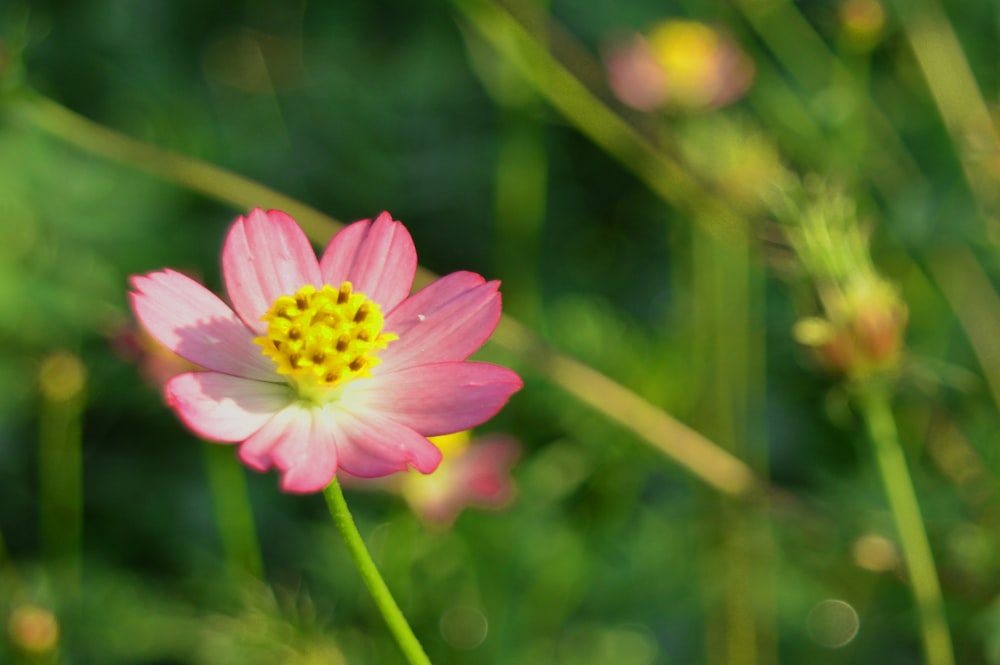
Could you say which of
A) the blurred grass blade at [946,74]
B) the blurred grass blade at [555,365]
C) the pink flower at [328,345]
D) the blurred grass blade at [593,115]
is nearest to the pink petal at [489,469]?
the blurred grass blade at [555,365]

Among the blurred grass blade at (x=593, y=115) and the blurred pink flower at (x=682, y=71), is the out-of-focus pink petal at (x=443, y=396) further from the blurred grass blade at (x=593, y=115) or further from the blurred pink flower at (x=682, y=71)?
the blurred pink flower at (x=682, y=71)

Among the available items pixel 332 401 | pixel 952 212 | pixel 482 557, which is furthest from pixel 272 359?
pixel 952 212

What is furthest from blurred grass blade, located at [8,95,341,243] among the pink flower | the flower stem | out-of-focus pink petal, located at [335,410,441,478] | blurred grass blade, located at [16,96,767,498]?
the flower stem

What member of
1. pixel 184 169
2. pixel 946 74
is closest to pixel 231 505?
pixel 184 169

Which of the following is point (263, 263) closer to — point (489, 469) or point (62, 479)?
point (489, 469)

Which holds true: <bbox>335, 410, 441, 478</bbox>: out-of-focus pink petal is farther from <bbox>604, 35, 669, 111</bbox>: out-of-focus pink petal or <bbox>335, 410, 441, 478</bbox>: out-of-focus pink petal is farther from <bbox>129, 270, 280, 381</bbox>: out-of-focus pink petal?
<bbox>604, 35, 669, 111</bbox>: out-of-focus pink petal

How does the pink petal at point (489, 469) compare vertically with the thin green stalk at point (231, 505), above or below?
above
